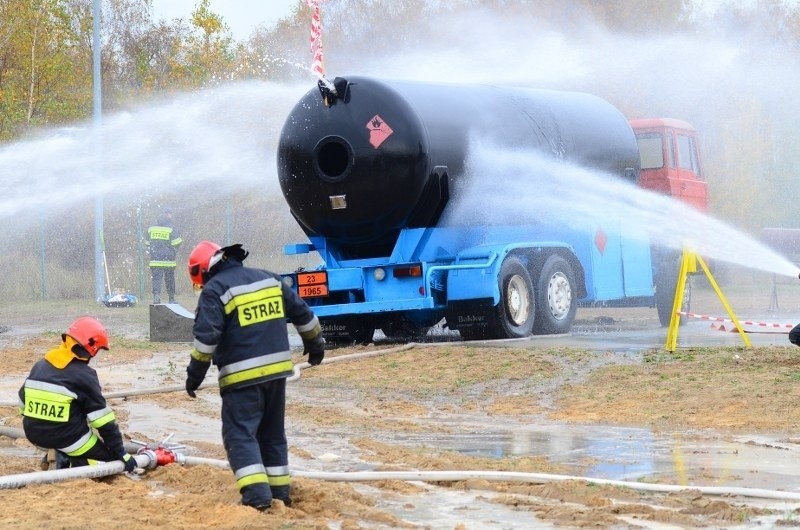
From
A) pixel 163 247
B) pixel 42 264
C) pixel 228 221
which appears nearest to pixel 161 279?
pixel 163 247

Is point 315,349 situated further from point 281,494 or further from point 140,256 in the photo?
point 140,256

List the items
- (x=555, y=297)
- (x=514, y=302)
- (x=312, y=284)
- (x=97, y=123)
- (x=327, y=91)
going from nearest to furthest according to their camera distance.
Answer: (x=327, y=91)
(x=312, y=284)
(x=514, y=302)
(x=555, y=297)
(x=97, y=123)

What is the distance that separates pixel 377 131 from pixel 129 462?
719 centimetres

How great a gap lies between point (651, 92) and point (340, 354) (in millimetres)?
13946

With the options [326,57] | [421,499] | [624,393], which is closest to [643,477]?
[421,499]

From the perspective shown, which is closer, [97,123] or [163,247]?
[163,247]

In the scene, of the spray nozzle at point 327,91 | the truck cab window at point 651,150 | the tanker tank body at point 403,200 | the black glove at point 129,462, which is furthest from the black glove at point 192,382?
the truck cab window at point 651,150

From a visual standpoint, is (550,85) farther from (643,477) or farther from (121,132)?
(643,477)

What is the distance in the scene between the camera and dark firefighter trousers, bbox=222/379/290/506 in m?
6.28

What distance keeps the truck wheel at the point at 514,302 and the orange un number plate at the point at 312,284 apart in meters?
1.96

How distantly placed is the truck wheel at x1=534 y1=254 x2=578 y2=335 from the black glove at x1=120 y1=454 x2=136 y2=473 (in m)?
8.54

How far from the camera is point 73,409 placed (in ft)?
24.0

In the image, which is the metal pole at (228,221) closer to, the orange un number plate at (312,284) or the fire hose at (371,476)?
the orange un number plate at (312,284)

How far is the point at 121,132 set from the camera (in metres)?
25.7
